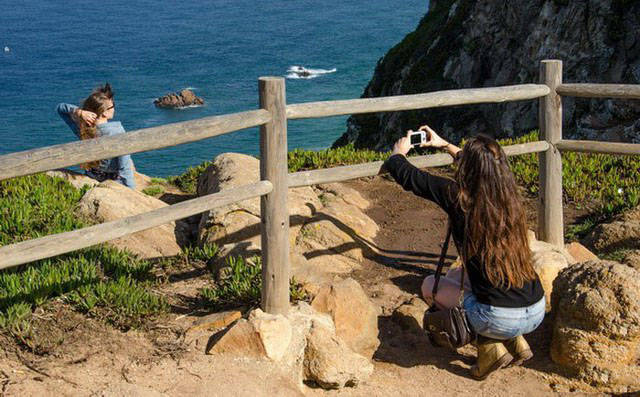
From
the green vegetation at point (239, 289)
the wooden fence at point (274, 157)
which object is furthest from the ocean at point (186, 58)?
the wooden fence at point (274, 157)

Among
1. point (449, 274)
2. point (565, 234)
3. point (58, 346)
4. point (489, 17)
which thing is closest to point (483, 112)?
point (489, 17)

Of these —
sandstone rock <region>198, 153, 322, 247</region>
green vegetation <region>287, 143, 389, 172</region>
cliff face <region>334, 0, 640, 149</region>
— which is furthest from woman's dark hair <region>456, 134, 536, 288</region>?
cliff face <region>334, 0, 640, 149</region>

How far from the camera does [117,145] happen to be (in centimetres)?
518

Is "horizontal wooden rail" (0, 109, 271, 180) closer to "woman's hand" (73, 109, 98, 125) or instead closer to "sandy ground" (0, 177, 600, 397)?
"sandy ground" (0, 177, 600, 397)

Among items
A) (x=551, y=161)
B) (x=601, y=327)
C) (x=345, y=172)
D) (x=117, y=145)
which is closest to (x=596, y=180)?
(x=551, y=161)

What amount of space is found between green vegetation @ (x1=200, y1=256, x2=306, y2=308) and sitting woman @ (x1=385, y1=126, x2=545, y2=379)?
1.44 m

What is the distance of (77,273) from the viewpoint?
20.7 feet

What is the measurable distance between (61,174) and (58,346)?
364cm

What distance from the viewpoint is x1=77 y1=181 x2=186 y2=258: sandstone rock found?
7.39 m

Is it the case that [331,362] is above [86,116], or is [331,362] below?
below

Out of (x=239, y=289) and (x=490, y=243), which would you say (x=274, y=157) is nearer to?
(x=239, y=289)

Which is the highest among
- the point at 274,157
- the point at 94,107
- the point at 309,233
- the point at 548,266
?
the point at 94,107

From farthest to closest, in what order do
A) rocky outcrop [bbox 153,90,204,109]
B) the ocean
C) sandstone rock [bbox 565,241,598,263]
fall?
1. rocky outcrop [bbox 153,90,204,109]
2. the ocean
3. sandstone rock [bbox 565,241,598,263]

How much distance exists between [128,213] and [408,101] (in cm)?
306
